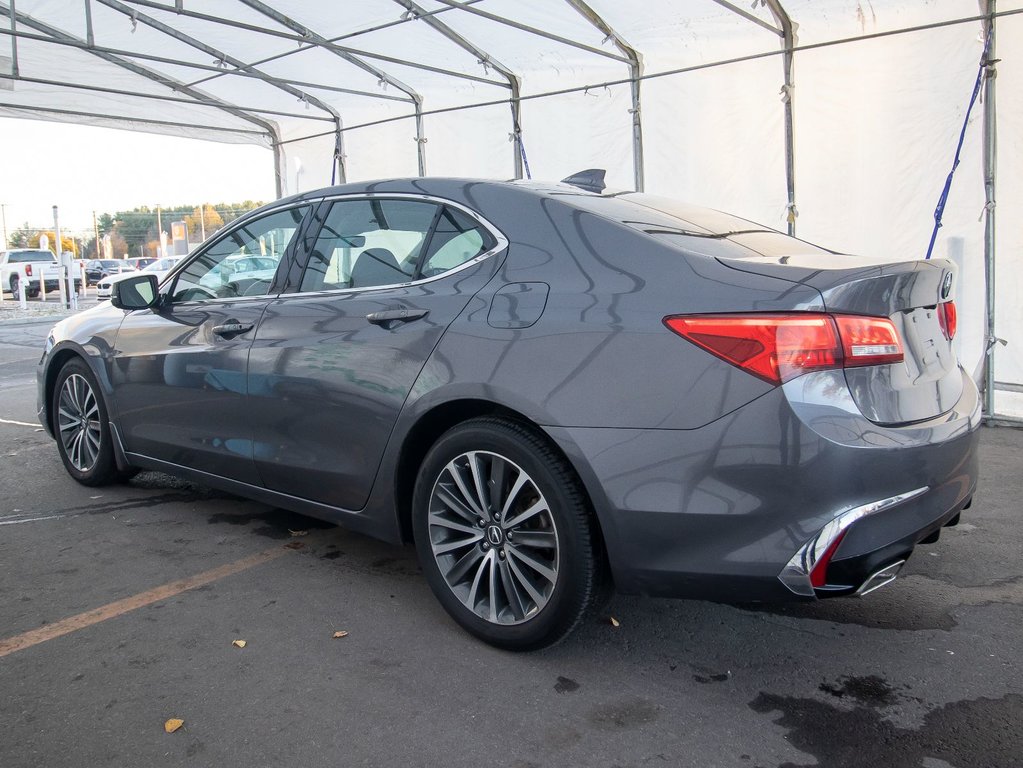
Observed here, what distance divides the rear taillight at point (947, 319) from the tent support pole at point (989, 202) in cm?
423

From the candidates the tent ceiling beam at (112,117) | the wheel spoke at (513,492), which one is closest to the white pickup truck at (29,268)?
the tent ceiling beam at (112,117)

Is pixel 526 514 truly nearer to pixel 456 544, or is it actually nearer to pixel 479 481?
pixel 479 481

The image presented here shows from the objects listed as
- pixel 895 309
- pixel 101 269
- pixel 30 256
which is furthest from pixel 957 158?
pixel 101 269

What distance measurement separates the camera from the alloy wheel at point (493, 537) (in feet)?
9.21

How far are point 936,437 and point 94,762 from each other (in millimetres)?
2435

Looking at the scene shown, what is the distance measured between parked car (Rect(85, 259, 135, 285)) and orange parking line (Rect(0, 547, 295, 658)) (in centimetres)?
4124

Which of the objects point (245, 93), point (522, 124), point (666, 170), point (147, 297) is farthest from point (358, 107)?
point (147, 297)

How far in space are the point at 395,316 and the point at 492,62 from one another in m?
7.22

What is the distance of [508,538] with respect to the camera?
2887 mm

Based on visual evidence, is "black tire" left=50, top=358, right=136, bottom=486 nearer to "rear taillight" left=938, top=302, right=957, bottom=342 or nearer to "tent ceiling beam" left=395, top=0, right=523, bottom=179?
"rear taillight" left=938, top=302, right=957, bottom=342

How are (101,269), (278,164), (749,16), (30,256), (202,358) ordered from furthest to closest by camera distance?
(101,269)
(30,256)
(278,164)
(749,16)
(202,358)

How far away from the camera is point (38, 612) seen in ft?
10.8

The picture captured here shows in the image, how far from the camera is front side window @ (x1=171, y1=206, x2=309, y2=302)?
3.85m

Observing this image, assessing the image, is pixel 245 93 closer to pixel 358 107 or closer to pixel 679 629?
pixel 358 107
